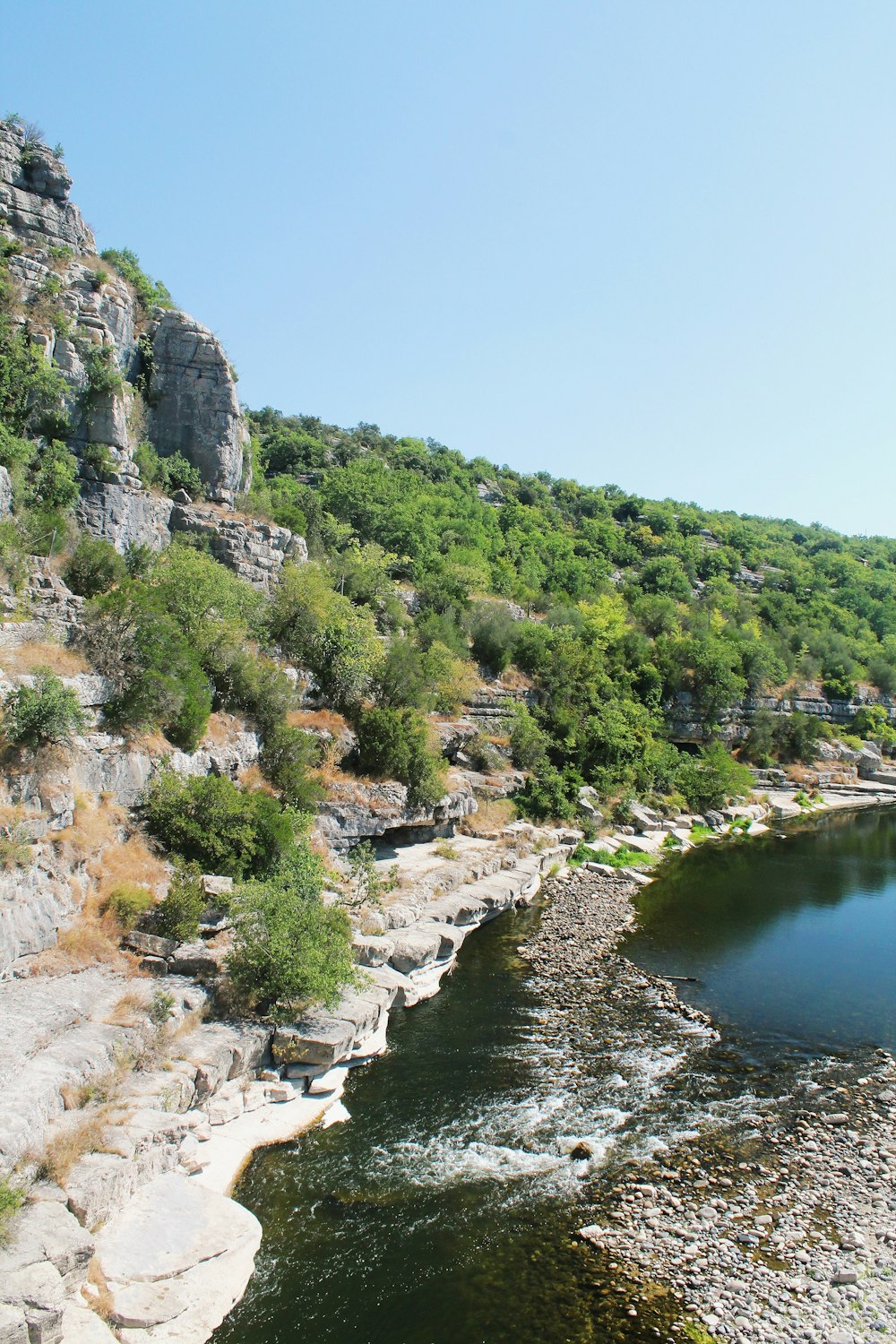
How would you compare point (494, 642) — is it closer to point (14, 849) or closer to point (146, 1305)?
point (14, 849)

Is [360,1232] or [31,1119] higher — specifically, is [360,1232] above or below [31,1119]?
below

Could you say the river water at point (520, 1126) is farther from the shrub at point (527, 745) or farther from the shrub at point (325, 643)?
the shrub at point (527, 745)

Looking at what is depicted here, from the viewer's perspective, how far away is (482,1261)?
1114 cm

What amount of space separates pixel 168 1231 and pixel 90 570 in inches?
794

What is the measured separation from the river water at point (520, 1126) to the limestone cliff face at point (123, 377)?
22.4 metres

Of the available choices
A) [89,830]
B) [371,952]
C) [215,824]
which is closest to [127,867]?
[89,830]

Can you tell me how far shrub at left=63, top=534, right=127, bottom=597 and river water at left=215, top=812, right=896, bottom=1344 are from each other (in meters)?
16.5

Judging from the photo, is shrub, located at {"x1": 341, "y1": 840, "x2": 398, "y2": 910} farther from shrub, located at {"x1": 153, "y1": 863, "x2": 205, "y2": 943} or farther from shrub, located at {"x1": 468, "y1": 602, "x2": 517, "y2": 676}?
shrub, located at {"x1": 468, "y1": 602, "x2": 517, "y2": 676}

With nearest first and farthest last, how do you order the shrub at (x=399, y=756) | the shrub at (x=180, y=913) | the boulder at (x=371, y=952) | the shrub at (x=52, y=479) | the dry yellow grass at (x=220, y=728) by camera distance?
the shrub at (x=180, y=913), the boulder at (x=371, y=952), the dry yellow grass at (x=220, y=728), the shrub at (x=399, y=756), the shrub at (x=52, y=479)

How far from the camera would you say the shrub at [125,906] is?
17.5 metres

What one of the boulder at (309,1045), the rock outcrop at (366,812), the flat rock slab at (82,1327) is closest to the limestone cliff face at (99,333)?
the rock outcrop at (366,812)

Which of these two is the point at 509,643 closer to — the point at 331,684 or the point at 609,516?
the point at 331,684

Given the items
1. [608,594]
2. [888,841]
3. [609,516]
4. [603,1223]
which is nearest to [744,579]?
[609,516]

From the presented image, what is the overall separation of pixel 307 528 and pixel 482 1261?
47.5m
